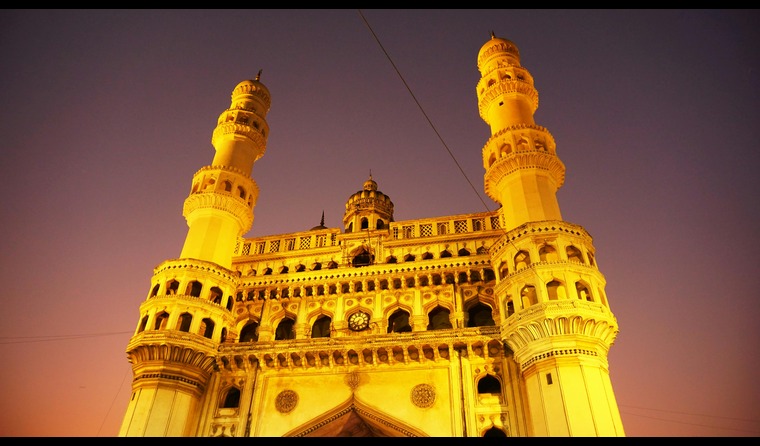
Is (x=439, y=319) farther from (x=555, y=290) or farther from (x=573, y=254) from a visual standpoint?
(x=573, y=254)

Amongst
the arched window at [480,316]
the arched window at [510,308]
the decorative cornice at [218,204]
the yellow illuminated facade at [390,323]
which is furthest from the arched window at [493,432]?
the decorative cornice at [218,204]

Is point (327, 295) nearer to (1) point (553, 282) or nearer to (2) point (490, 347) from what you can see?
(2) point (490, 347)

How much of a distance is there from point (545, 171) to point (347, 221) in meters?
8.63

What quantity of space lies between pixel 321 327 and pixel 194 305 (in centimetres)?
436

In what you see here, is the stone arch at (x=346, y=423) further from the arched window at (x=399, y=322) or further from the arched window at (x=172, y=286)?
the arched window at (x=172, y=286)

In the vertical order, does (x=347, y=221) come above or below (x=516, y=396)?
above

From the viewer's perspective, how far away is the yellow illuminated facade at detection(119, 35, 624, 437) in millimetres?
14836

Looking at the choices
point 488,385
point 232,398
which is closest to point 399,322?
point 488,385

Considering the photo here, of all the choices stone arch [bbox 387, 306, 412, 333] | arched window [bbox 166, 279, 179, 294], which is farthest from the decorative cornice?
stone arch [bbox 387, 306, 412, 333]

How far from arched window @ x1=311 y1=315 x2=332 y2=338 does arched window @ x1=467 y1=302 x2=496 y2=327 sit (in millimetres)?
4896

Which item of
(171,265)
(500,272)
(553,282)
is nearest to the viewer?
(553,282)

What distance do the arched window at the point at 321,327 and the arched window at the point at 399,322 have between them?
2.21 metres
